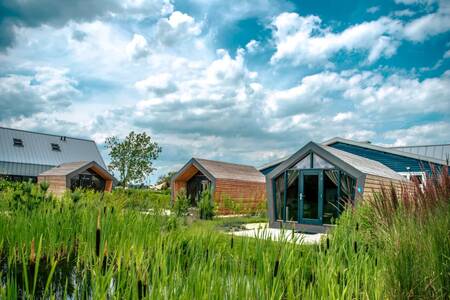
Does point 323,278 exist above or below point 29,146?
below

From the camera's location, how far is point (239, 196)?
60.1ft

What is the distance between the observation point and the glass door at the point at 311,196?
37.0 feet

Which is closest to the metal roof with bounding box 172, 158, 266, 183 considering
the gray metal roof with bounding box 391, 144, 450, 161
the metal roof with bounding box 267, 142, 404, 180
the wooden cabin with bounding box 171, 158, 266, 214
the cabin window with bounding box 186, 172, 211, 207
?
the wooden cabin with bounding box 171, 158, 266, 214

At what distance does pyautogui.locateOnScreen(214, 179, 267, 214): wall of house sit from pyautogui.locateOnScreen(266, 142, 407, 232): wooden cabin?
156 inches

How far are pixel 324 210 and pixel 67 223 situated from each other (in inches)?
351

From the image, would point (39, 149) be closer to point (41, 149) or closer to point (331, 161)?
point (41, 149)

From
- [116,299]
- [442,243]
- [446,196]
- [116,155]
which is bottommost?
[116,299]

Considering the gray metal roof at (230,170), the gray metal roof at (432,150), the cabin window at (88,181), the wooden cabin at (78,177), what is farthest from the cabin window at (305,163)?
the cabin window at (88,181)

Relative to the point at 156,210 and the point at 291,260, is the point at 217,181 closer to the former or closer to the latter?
the point at 156,210

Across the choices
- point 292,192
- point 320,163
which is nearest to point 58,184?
point 292,192

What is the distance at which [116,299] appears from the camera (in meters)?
1.84

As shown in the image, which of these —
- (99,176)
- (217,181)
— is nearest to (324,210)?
(217,181)

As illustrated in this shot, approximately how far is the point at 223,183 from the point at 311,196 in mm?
6222

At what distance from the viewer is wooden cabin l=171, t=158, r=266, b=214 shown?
1684 cm
